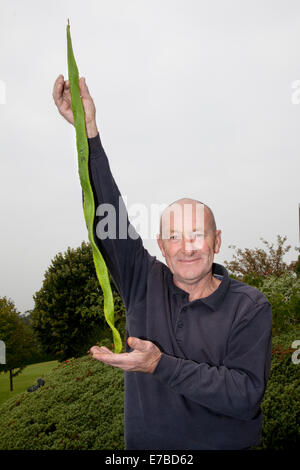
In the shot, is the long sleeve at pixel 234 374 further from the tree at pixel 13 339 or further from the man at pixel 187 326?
the tree at pixel 13 339

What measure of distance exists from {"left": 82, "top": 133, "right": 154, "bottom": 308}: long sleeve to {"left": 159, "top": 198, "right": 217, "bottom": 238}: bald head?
217mm

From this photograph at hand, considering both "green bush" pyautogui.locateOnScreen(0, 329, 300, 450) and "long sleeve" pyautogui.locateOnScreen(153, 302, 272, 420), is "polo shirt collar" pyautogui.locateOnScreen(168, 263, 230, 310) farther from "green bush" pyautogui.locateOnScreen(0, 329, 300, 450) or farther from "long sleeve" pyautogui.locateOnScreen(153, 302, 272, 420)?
"green bush" pyautogui.locateOnScreen(0, 329, 300, 450)

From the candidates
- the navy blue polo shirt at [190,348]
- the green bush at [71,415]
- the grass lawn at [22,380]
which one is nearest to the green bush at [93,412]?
the green bush at [71,415]

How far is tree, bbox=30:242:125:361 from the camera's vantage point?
44.2 ft

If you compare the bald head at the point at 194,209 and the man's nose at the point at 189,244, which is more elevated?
the bald head at the point at 194,209

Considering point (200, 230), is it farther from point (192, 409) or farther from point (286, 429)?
point (286, 429)

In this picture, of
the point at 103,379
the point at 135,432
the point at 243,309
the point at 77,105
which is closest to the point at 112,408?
the point at 103,379

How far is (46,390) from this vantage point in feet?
28.7

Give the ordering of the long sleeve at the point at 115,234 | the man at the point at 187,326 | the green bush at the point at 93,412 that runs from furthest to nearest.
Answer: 1. the green bush at the point at 93,412
2. the long sleeve at the point at 115,234
3. the man at the point at 187,326

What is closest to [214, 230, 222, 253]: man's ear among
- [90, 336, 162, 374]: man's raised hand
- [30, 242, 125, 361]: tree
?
[90, 336, 162, 374]: man's raised hand

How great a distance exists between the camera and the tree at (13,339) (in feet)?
45.1

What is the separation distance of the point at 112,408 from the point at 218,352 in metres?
5.06

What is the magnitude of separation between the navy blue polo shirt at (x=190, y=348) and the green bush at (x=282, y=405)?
2.28 metres

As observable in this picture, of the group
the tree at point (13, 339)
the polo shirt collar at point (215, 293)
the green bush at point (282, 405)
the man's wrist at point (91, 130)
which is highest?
the man's wrist at point (91, 130)
